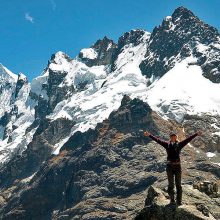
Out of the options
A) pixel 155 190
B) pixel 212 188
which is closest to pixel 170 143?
pixel 155 190

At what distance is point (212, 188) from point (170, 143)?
941 cm

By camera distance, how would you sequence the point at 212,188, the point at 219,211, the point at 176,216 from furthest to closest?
1. the point at 212,188
2. the point at 219,211
3. the point at 176,216

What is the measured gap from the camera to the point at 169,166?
33312mm

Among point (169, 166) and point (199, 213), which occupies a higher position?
point (169, 166)

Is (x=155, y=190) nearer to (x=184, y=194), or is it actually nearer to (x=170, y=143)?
(x=184, y=194)

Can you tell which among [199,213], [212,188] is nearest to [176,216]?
[199,213]

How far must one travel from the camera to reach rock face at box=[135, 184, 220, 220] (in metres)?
31.5

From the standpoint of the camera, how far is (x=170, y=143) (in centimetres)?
3328

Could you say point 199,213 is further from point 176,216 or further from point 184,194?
point 184,194

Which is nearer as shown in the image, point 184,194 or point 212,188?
point 184,194

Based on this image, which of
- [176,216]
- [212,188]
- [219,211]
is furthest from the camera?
[212,188]

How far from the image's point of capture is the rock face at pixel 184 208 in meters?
31.5

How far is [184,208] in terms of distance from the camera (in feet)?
104

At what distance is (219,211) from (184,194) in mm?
2465
